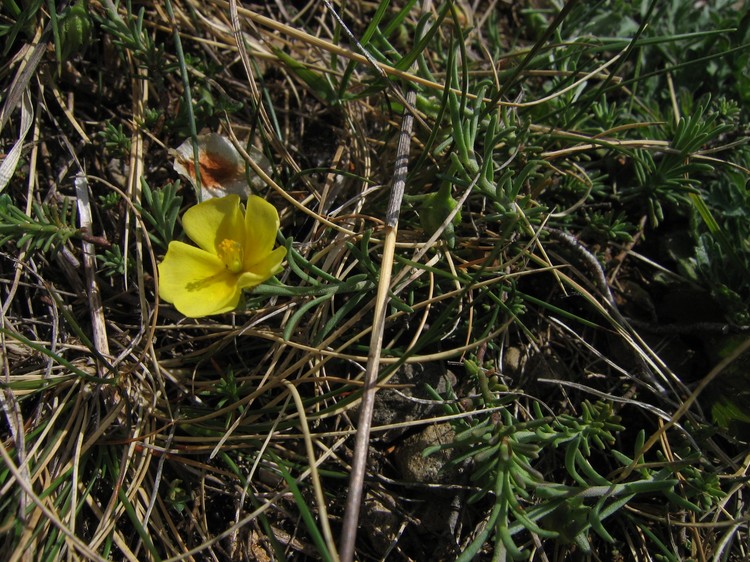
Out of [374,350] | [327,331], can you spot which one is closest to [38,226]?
[327,331]

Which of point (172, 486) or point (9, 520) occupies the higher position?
point (172, 486)

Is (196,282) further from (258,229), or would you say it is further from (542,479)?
(542,479)

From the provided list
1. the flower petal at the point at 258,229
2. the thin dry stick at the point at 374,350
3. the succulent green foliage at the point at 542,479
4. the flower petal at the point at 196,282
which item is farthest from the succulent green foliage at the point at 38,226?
the succulent green foliage at the point at 542,479

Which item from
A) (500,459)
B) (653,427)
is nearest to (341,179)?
(500,459)

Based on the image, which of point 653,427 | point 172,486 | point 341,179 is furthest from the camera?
point 341,179

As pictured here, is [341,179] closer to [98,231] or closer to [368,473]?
[98,231]

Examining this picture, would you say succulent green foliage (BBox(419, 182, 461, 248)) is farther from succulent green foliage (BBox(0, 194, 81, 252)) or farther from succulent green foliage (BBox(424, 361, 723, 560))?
succulent green foliage (BBox(0, 194, 81, 252))
